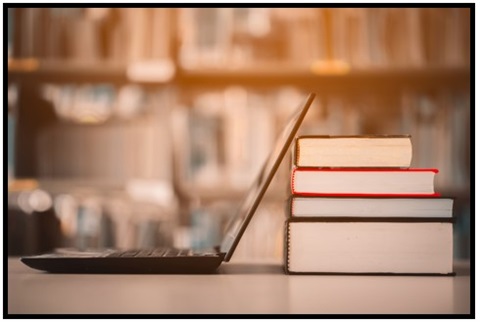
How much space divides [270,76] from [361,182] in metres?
1.50

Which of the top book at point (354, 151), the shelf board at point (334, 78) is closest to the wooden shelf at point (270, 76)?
the shelf board at point (334, 78)

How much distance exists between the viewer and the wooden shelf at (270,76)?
2.29 m

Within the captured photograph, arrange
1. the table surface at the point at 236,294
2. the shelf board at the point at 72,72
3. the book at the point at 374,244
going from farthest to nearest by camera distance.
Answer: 1. the shelf board at the point at 72,72
2. the book at the point at 374,244
3. the table surface at the point at 236,294

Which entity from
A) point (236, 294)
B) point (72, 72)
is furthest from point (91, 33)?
point (236, 294)

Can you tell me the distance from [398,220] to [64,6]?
1.77 meters

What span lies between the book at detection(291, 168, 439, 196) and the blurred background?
1.39m

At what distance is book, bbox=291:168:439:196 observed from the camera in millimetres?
890

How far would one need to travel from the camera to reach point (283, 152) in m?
0.84

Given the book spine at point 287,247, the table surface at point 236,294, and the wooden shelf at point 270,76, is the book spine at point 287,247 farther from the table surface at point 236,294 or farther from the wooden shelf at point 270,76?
the wooden shelf at point 270,76

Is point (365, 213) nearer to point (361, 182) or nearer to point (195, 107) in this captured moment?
point (361, 182)

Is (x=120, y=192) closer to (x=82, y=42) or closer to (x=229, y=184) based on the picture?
(x=229, y=184)

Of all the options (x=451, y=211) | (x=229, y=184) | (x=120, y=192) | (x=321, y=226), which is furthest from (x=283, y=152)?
(x=120, y=192)

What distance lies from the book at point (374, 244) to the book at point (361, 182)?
0.13 ft

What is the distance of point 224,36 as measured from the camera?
7.65 ft
